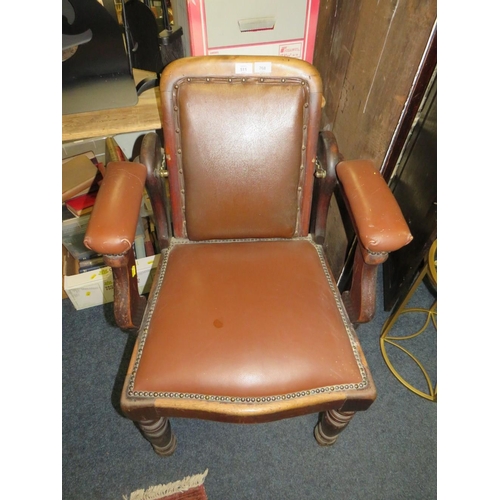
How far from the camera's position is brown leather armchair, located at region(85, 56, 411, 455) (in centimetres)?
87

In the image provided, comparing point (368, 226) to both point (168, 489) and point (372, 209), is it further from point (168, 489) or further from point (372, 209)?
point (168, 489)

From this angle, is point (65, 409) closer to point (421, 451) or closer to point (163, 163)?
point (163, 163)

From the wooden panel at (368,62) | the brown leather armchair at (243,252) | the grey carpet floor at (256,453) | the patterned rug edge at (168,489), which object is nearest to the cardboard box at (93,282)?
the grey carpet floor at (256,453)

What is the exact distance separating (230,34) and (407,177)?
82 centimetres

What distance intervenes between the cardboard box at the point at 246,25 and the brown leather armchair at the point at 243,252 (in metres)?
0.32

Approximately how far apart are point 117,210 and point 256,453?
38.9 inches

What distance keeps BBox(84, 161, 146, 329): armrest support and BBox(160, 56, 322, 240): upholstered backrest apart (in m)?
0.16

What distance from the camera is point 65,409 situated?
1.40 m

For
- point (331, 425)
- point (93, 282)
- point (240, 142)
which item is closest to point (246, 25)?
point (240, 142)

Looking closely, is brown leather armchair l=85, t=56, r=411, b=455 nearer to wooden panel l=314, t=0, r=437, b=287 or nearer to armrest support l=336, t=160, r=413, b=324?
armrest support l=336, t=160, r=413, b=324

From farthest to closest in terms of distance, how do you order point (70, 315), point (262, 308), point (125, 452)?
1. point (70, 315)
2. point (125, 452)
3. point (262, 308)

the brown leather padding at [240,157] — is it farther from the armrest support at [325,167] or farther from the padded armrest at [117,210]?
the padded armrest at [117,210]

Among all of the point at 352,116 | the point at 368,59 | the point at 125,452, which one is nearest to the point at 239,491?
the point at 125,452

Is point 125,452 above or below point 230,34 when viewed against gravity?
below
